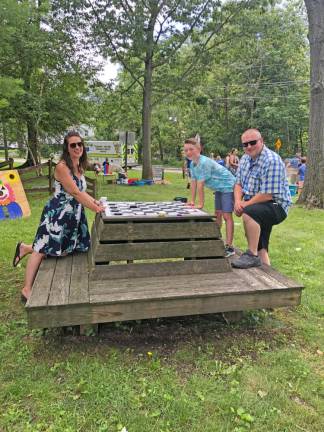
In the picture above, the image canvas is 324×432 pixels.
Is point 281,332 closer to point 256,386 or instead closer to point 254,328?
point 254,328

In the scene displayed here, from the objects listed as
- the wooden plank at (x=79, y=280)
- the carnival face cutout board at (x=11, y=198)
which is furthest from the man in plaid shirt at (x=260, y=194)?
the carnival face cutout board at (x=11, y=198)

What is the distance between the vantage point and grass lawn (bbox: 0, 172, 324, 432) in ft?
7.85

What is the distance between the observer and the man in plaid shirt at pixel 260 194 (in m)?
3.70

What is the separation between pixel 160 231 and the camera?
3.39m

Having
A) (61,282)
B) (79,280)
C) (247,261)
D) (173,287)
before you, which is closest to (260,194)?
(247,261)

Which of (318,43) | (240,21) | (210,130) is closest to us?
(318,43)

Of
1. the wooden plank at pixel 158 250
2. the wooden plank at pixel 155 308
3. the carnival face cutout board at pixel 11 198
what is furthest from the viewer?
the carnival face cutout board at pixel 11 198

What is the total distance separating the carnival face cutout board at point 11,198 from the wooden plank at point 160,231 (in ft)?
19.2

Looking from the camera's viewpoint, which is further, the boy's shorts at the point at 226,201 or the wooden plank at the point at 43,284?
the boy's shorts at the point at 226,201

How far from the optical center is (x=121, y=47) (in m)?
17.0

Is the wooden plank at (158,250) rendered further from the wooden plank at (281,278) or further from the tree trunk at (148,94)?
the tree trunk at (148,94)

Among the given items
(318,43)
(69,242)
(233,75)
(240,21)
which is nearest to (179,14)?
(240,21)

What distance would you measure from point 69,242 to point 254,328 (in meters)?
1.98

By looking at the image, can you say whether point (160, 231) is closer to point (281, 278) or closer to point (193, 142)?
point (281, 278)
